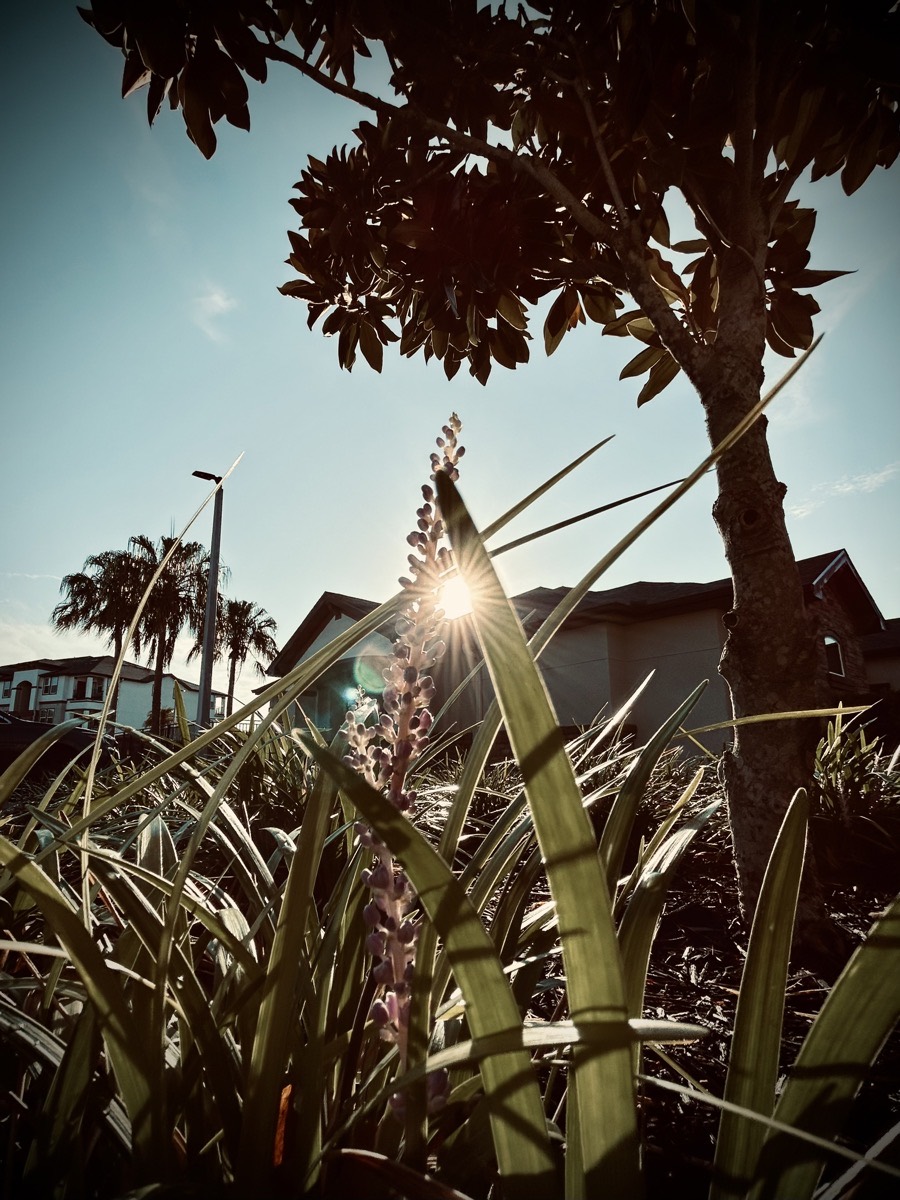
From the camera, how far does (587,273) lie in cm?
245

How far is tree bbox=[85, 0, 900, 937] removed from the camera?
5.80ft

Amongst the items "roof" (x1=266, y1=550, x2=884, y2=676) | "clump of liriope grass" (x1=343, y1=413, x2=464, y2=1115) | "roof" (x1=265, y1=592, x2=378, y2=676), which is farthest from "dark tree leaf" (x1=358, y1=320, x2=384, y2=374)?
"roof" (x1=265, y1=592, x2=378, y2=676)

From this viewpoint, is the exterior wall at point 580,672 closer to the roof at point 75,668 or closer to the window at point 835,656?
the window at point 835,656

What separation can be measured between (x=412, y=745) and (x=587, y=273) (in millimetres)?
2439

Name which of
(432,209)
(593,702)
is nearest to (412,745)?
(432,209)

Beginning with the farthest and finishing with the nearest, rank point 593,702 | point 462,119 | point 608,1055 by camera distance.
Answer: point 593,702
point 462,119
point 608,1055

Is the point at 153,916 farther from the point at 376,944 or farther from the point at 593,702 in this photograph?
the point at 593,702

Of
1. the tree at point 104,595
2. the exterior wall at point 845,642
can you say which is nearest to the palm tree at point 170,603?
the tree at point 104,595

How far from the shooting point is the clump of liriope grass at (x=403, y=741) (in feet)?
1.85

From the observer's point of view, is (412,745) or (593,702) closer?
(412,745)

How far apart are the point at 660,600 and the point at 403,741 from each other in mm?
15470

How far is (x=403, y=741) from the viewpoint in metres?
0.64

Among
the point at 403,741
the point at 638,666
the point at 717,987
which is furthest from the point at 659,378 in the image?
the point at 638,666

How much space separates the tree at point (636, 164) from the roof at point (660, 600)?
9.68 m
